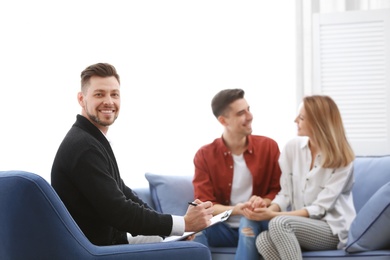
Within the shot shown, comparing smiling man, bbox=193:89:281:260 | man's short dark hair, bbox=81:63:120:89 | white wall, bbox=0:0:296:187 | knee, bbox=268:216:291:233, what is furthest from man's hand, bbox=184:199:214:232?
white wall, bbox=0:0:296:187

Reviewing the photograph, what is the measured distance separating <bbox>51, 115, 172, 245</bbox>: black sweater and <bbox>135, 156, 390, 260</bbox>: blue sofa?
3.48 feet

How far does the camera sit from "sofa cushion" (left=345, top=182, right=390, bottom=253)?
306cm

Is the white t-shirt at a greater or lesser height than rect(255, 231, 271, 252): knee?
greater

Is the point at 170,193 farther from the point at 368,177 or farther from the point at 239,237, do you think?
the point at 368,177

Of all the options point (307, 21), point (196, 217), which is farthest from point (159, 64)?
point (196, 217)

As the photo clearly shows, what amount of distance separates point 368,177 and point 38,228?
6.55ft

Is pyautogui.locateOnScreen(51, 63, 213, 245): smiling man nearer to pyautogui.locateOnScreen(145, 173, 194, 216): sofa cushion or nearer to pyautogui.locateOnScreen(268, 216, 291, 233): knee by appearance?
pyautogui.locateOnScreen(268, 216, 291, 233): knee

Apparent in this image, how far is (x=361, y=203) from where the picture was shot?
360cm

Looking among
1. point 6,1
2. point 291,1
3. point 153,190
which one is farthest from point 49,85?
point 291,1

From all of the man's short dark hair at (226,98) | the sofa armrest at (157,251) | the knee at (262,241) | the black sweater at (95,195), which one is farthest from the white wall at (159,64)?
the sofa armrest at (157,251)

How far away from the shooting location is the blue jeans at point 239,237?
127 inches

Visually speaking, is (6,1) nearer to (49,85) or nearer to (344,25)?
(49,85)

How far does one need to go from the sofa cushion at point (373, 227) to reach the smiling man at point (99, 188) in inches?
35.6

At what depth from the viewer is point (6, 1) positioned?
4492 millimetres
